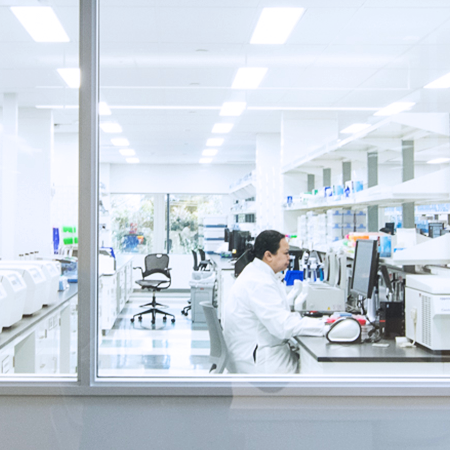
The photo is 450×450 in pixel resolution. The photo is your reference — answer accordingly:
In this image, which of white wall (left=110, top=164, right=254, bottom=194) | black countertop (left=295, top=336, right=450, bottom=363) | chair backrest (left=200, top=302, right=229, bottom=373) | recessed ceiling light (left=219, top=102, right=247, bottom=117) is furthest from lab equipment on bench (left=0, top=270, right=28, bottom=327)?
white wall (left=110, top=164, right=254, bottom=194)

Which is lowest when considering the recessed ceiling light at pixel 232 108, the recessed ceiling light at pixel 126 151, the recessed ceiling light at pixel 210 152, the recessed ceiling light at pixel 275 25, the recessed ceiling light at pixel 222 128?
the recessed ceiling light at pixel 126 151

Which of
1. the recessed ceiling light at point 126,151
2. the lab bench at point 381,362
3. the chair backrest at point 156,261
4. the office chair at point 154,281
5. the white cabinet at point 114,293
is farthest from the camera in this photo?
the recessed ceiling light at point 126,151

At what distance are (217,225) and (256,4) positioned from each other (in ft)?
23.7

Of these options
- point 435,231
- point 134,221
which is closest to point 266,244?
point 435,231

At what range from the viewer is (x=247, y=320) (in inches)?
108

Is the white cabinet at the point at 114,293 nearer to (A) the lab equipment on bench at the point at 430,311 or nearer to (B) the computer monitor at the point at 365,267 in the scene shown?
(B) the computer monitor at the point at 365,267

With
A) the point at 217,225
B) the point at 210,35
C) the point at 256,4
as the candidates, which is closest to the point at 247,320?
the point at 256,4

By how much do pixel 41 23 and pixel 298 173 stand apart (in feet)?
10.9

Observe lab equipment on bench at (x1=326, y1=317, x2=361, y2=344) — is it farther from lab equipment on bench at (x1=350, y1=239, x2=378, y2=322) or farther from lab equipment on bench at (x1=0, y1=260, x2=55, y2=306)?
lab equipment on bench at (x1=0, y1=260, x2=55, y2=306)

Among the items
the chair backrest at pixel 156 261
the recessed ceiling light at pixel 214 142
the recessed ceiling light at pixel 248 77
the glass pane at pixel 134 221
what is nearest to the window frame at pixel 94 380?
the recessed ceiling light at pixel 248 77

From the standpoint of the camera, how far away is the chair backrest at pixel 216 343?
272cm

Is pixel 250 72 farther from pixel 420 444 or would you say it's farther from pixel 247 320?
pixel 420 444

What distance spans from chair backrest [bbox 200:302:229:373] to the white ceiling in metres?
1.06

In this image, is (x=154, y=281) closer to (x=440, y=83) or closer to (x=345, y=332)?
(x=440, y=83)
